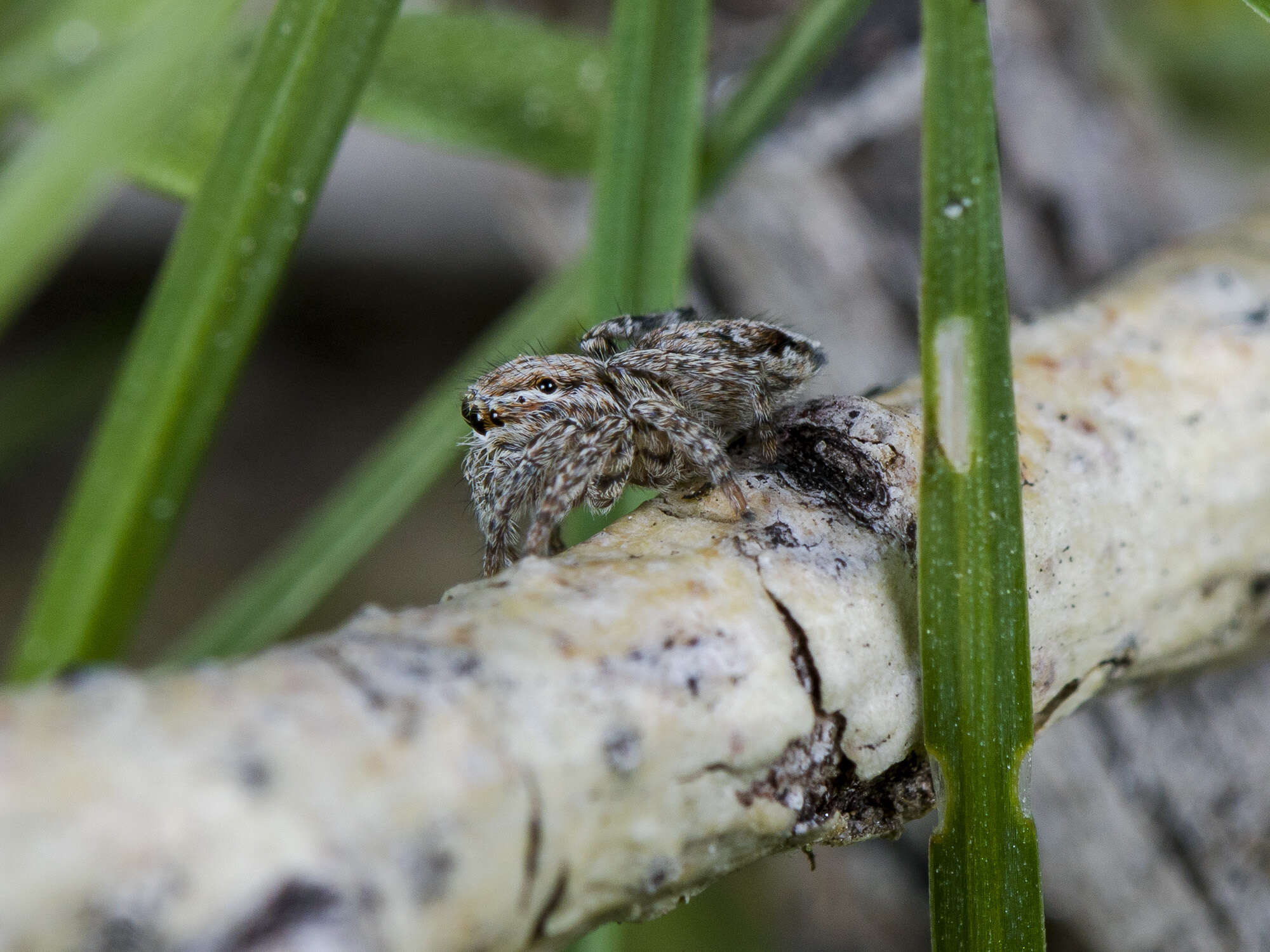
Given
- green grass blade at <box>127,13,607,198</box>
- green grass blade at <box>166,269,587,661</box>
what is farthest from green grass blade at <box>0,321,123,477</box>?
green grass blade at <box>166,269,587,661</box>

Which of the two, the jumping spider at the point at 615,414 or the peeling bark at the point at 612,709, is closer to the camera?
the peeling bark at the point at 612,709

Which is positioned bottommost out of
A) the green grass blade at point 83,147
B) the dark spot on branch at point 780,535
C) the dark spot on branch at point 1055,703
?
the dark spot on branch at point 1055,703

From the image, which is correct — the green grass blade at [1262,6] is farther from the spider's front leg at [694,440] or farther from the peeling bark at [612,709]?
the spider's front leg at [694,440]

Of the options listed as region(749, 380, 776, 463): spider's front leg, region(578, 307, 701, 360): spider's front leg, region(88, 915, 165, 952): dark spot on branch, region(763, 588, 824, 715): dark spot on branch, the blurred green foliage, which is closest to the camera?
region(88, 915, 165, 952): dark spot on branch

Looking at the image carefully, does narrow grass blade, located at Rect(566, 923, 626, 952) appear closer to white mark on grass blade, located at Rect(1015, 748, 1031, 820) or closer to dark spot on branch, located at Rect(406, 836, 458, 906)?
white mark on grass blade, located at Rect(1015, 748, 1031, 820)

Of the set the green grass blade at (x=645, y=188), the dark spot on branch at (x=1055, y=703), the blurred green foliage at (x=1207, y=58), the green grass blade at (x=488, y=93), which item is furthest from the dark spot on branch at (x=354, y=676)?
the blurred green foliage at (x=1207, y=58)

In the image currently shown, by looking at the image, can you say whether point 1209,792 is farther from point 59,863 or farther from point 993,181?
point 59,863
